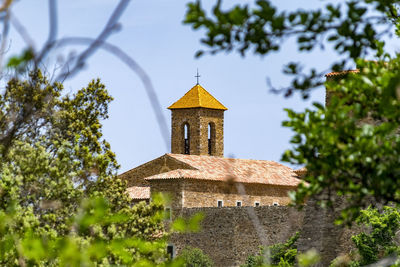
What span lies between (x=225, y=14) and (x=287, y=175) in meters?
36.9

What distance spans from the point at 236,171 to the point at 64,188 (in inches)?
1043

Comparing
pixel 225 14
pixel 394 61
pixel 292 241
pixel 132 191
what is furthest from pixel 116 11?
pixel 132 191

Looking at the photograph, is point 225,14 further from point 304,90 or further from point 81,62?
point 81,62

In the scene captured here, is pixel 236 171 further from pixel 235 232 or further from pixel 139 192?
pixel 235 232

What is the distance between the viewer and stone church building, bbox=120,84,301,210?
115ft

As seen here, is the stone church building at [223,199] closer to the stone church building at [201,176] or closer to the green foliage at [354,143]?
the stone church building at [201,176]

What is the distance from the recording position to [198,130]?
4934cm

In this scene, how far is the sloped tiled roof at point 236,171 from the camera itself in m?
35.6

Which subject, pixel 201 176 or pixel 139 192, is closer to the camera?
pixel 201 176

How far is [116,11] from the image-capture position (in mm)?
2621

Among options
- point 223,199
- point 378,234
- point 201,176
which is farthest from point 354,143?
point 223,199

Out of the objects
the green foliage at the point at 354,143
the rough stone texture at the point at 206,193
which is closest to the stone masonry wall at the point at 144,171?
the rough stone texture at the point at 206,193

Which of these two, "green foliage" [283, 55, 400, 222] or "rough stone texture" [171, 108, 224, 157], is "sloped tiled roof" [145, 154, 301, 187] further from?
"green foliage" [283, 55, 400, 222]

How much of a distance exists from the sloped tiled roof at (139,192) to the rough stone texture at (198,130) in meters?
10.4
